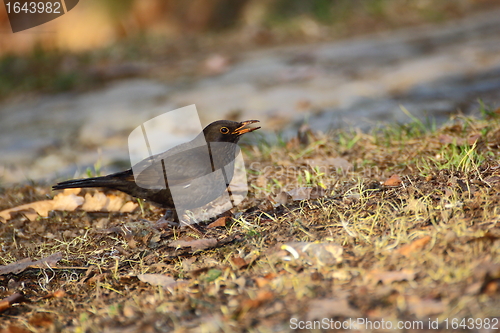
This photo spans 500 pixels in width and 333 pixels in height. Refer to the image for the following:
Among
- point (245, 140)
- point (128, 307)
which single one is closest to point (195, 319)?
point (128, 307)

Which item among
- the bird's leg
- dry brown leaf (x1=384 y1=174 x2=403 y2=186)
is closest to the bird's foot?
the bird's leg

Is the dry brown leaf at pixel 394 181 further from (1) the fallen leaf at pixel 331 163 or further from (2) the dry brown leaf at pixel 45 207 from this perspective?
(2) the dry brown leaf at pixel 45 207

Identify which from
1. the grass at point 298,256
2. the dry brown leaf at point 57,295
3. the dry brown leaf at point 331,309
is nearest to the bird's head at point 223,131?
the grass at point 298,256

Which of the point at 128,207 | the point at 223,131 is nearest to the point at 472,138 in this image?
the point at 223,131

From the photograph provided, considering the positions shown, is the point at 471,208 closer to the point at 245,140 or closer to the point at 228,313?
the point at 228,313

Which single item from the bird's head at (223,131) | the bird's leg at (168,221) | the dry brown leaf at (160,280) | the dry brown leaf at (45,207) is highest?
the bird's head at (223,131)

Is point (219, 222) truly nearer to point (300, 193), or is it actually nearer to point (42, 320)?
point (300, 193)
